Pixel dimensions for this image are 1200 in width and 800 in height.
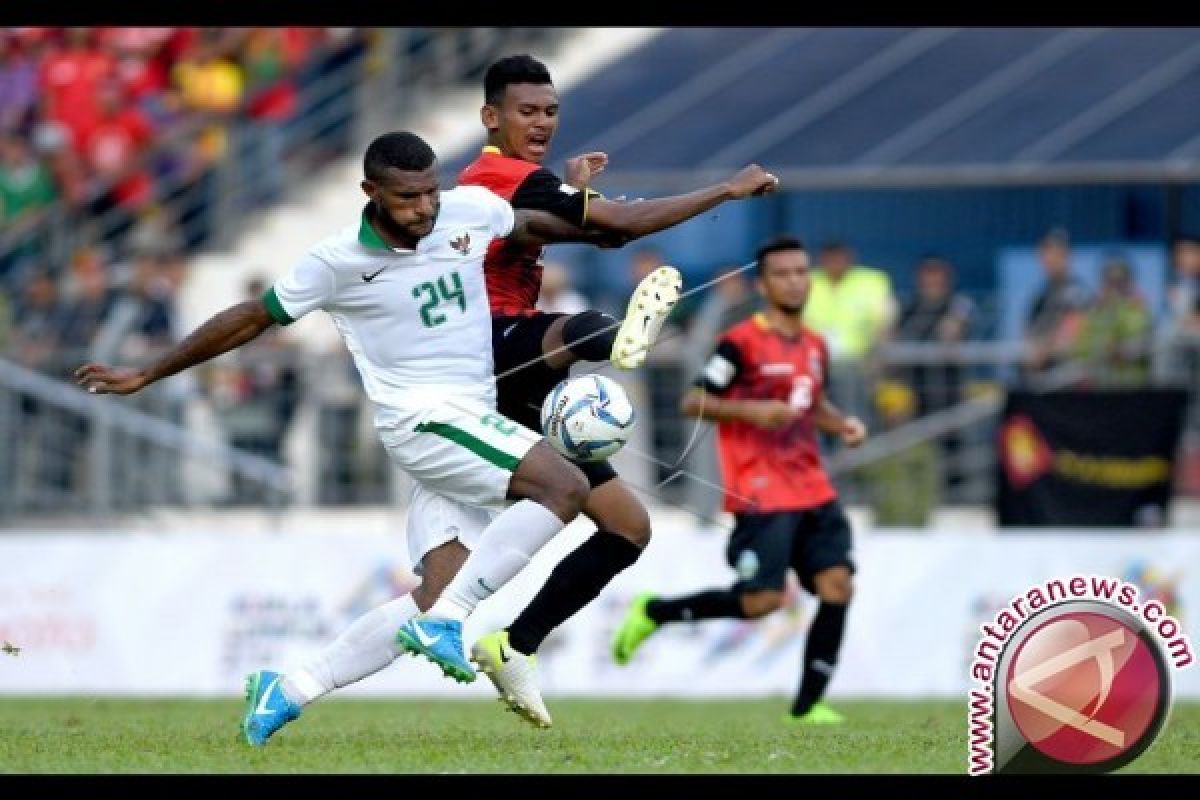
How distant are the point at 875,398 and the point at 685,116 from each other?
4.71 m

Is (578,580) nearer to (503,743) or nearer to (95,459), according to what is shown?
(503,743)

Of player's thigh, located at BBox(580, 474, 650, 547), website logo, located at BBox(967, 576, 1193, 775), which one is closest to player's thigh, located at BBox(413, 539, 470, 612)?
player's thigh, located at BBox(580, 474, 650, 547)

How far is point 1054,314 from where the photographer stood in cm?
1903

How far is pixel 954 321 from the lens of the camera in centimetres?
1897

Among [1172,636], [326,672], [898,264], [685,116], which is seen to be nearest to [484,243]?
[326,672]

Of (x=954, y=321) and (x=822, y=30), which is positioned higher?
(x=822, y=30)

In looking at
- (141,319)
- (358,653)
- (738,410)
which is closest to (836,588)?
(738,410)

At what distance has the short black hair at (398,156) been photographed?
9820 mm

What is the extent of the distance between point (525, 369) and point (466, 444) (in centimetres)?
61

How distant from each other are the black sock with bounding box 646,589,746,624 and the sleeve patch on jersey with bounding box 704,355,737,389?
1.09 metres

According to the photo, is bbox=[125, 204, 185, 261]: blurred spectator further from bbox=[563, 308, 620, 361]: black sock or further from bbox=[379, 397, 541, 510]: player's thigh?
bbox=[379, 397, 541, 510]: player's thigh

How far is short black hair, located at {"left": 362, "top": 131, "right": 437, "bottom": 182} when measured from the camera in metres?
9.82

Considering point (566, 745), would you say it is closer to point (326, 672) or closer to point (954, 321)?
point (326, 672)

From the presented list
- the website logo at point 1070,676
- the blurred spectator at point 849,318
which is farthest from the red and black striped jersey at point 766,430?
the website logo at point 1070,676
